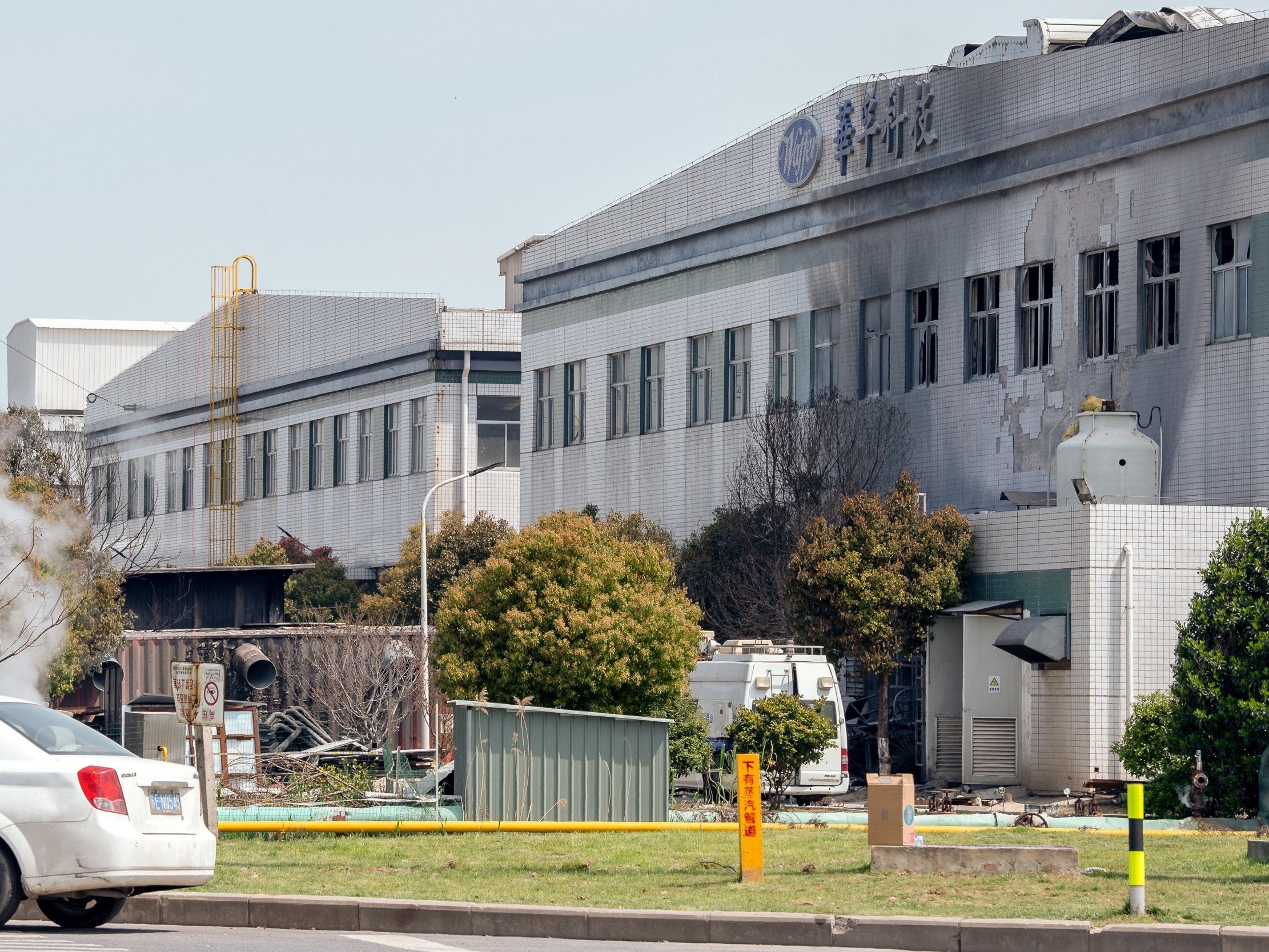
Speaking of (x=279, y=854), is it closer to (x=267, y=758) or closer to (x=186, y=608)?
(x=267, y=758)

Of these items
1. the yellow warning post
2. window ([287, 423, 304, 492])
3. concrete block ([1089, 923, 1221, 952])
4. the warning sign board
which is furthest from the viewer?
window ([287, 423, 304, 492])

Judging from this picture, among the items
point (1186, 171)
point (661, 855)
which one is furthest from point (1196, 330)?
point (661, 855)

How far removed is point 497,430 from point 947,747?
33276 millimetres

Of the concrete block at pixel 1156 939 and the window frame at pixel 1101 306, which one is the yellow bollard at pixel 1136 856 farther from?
the window frame at pixel 1101 306

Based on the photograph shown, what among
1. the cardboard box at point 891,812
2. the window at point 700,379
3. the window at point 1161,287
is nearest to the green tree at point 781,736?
the cardboard box at point 891,812

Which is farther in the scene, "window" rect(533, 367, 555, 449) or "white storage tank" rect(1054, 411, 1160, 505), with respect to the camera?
"window" rect(533, 367, 555, 449)

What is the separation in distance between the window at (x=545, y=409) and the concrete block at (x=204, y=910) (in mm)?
42343

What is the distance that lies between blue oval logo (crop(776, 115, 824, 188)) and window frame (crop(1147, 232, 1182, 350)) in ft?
33.0

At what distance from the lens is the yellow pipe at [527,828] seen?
18.7 m

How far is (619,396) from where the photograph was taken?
53062 millimetres

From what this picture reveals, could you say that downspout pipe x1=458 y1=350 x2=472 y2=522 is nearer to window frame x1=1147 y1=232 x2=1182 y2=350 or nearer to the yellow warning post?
window frame x1=1147 y1=232 x2=1182 y2=350

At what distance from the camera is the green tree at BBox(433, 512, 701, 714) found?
2677 cm

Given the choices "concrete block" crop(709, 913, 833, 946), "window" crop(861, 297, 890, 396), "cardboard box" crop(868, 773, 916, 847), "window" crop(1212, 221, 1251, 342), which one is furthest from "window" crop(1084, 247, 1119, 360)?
"concrete block" crop(709, 913, 833, 946)

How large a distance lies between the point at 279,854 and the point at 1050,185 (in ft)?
85.9
